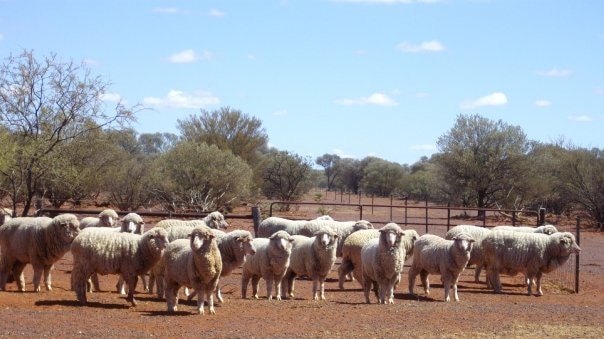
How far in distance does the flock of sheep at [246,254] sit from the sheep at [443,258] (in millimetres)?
22

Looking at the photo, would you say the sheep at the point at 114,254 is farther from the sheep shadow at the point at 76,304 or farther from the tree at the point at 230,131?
the tree at the point at 230,131

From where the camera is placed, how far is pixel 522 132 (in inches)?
1965

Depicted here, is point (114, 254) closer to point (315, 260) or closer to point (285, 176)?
point (315, 260)

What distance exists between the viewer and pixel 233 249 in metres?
15.5

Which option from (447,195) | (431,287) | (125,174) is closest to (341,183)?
(447,195)

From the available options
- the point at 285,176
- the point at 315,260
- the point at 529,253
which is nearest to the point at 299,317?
the point at 315,260

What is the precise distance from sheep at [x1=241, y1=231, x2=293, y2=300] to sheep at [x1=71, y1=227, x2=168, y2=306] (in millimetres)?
2568

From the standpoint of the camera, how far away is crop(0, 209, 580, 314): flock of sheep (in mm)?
14289

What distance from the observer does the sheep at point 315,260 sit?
1739cm

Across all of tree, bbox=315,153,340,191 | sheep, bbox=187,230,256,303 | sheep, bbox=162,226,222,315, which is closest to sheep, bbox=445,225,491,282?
sheep, bbox=187,230,256,303

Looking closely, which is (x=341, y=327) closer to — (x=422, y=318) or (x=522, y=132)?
(x=422, y=318)

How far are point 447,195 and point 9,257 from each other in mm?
38240

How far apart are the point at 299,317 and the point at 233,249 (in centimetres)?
221

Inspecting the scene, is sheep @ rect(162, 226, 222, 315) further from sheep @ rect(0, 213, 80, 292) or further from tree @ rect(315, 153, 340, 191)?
tree @ rect(315, 153, 340, 191)
